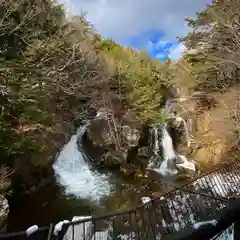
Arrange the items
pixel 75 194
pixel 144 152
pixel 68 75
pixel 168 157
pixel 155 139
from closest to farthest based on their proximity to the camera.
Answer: pixel 75 194 < pixel 68 75 < pixel 144 152 < pixel 168 157 < pixel 155 139

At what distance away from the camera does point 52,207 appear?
41.2 ft

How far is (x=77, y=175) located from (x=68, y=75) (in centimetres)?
556

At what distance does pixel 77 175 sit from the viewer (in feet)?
55.5

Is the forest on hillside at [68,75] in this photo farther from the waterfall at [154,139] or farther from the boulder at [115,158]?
the boulder at [115,158]

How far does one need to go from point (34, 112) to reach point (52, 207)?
4.10 meters

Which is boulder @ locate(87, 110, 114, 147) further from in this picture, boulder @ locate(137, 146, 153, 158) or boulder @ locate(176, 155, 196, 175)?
boulder @ locate(176, 155, 196, 175)

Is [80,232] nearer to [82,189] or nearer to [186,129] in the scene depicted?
[82,189]

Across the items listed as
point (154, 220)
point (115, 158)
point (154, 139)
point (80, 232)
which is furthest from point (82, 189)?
point (80, 232)

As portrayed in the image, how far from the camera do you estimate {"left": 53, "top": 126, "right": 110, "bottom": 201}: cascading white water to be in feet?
47.2

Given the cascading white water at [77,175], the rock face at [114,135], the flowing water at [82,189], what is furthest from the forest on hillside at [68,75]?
the flowing water at [82,189]

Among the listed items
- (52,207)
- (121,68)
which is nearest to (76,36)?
(121,68)

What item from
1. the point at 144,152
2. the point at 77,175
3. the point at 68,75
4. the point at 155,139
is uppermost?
the point at 68,75

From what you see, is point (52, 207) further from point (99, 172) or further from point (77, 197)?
point (99, 172)

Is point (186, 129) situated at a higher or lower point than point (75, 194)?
higher
